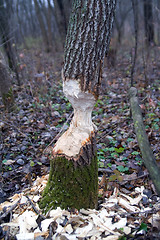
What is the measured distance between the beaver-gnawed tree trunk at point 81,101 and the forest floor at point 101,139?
0.41m

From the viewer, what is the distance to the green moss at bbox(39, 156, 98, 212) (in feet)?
6.07

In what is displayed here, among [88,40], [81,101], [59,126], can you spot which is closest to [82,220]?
[81,101]

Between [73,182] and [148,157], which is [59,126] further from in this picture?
[148,157]

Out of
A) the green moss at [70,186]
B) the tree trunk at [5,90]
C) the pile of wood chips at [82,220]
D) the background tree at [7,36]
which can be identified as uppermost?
the background tree at [7,36]

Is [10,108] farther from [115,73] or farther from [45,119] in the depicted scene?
[115,73]

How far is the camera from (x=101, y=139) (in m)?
3.35

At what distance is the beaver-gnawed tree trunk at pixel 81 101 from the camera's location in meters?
1.66

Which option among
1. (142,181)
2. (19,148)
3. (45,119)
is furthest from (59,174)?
(45,119)

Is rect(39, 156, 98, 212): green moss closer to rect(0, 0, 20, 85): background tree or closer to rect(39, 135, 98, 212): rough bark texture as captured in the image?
rect(39, 135, 98, 212): rough bark texture

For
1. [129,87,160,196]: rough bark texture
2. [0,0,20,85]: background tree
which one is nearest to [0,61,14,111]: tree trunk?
[0,0,20,85]: background tree

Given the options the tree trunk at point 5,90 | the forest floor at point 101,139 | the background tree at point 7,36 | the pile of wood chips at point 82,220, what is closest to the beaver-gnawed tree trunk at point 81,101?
the pile of wood chips at point 82,220

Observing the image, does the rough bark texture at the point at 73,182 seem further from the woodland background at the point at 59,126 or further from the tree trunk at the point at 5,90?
the tree trunk at the point at 5,90

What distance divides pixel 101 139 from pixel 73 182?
157 cm

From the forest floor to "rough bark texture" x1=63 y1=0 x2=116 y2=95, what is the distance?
1135 mm
